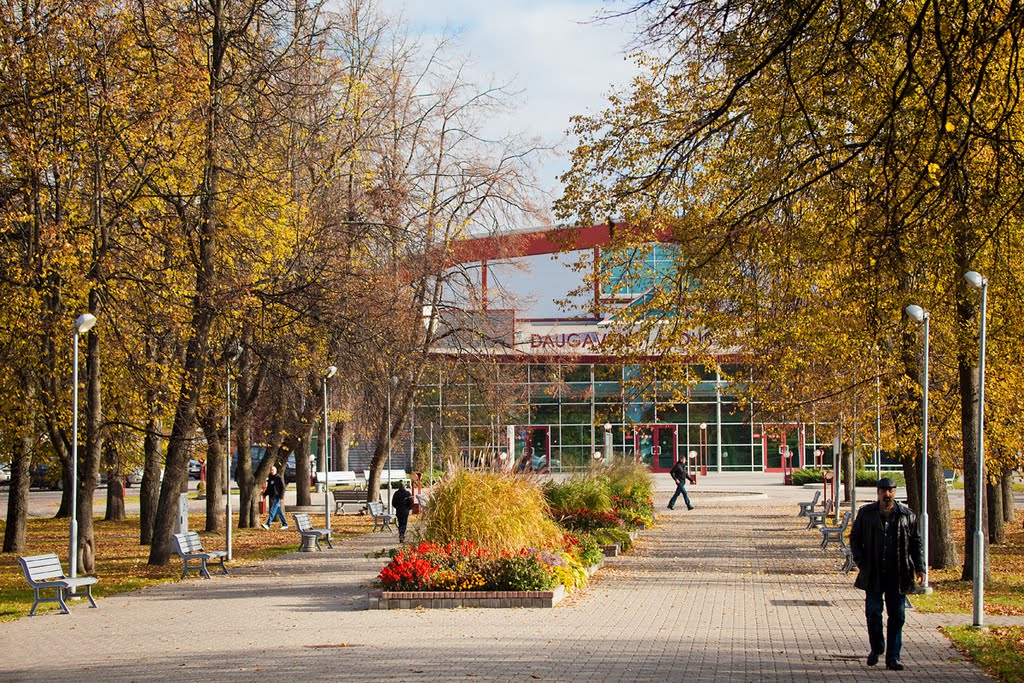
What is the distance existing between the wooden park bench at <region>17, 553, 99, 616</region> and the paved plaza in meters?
0.32

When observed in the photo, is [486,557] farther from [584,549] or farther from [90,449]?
[90,449]

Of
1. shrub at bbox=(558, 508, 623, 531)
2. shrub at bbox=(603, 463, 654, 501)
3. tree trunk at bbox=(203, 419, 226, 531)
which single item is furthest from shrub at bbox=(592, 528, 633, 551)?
tree trunk at bbox=(203, 419, 226, 531)

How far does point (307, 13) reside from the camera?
2388 cm

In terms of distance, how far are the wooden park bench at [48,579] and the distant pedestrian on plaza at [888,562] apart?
10740mm

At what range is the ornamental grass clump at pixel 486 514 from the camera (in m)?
17.8

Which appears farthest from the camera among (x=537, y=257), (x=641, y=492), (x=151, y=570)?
(x=537, y=257)

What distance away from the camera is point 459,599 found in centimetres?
1598

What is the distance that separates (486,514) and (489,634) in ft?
15.3

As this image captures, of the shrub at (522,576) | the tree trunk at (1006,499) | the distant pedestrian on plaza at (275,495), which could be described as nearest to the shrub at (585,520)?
the shrub at (522,576)

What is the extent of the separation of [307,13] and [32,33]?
21.1 feet

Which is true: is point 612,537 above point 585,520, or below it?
below

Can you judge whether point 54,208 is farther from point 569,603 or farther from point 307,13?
point 569,603

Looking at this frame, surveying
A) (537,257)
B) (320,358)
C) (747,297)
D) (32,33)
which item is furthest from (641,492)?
(537,257)

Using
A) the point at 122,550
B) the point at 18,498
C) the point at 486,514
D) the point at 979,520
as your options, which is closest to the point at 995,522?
the point at 979,520
